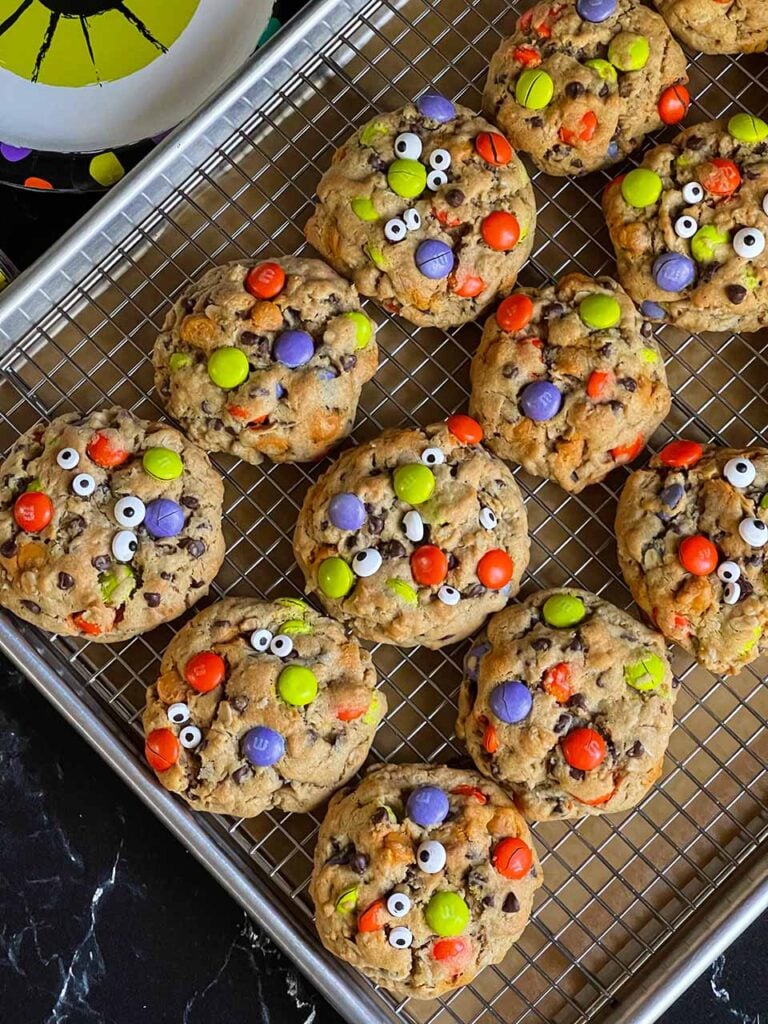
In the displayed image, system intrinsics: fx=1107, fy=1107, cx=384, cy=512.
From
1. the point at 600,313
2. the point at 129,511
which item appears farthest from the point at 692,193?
the point at 129,511

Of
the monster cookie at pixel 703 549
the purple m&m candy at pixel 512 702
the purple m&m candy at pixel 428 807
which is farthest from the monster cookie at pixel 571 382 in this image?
the purple m&m candy at pixel 428 807

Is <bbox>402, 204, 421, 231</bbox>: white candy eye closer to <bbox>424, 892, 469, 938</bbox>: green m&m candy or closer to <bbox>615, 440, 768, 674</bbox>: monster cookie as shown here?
<bbox>615, 440, 768, 674</bbox>: monster cookie

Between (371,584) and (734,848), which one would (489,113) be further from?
(734,848)

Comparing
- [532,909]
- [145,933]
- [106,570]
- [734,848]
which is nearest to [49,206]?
[106,570]

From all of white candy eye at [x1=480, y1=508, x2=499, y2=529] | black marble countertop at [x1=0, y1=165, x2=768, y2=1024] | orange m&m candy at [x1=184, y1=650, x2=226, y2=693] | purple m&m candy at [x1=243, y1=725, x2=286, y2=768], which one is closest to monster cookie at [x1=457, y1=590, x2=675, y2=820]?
white candy eye at [x1=480, y1=508, x2=499, y2=529]

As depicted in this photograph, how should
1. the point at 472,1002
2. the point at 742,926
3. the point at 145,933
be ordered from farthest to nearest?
the point at 145,933 < the point at 472,1002 < the point at 742,926

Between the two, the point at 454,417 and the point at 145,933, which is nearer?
the point at 454,417

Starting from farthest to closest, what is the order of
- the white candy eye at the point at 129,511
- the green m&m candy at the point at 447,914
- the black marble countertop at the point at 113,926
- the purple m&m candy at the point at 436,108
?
the black marble countertop at the point at 113,926, the purple m&m candy at the point at 436,108, the white candy eye at the point at 129,511, the green m&m candy at the point at 447,914

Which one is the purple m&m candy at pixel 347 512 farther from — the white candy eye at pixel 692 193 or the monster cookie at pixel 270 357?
the white candy eye at pixel 692 193
